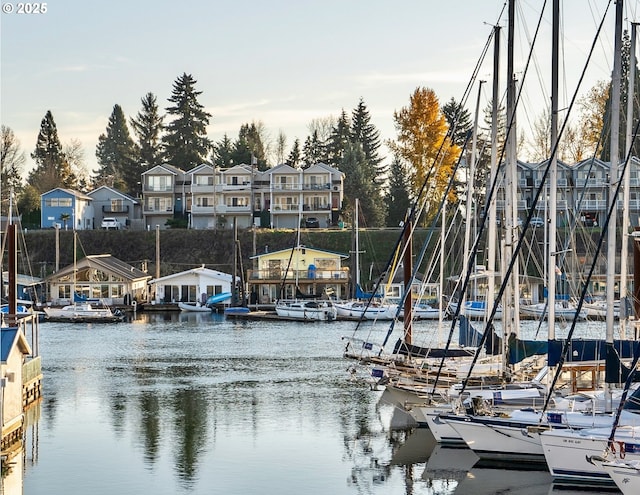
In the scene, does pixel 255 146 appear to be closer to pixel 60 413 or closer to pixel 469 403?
pixel 60 413

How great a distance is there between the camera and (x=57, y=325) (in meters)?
71.8

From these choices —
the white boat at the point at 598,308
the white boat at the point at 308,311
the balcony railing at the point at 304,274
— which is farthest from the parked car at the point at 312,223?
the white boat at the point at 598,308

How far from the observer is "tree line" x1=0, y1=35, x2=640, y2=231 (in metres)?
95.1

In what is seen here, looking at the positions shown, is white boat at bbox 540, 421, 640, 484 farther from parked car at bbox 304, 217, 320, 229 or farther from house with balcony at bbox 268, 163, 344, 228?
house with balcony at bbox 268, 163, 344, 228

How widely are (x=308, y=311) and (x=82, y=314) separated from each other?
16.2 metres

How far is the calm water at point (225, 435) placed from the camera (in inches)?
1025

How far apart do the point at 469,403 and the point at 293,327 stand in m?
42.2

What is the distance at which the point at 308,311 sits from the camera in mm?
73938

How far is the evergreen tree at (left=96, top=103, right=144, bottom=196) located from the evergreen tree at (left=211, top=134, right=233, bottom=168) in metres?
8.54

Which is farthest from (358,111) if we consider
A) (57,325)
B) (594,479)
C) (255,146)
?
(594,479)

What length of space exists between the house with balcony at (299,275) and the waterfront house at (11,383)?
5344 centimetres

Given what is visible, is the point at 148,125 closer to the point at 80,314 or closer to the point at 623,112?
the point at 80,314

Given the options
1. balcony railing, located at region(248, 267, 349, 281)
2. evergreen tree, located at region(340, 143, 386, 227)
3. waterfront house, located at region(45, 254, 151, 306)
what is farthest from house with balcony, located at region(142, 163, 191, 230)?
balcony railing, located at region(248, 267, 349, 281)

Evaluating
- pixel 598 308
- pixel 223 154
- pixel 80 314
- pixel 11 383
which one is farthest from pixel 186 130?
pixel 11 383
